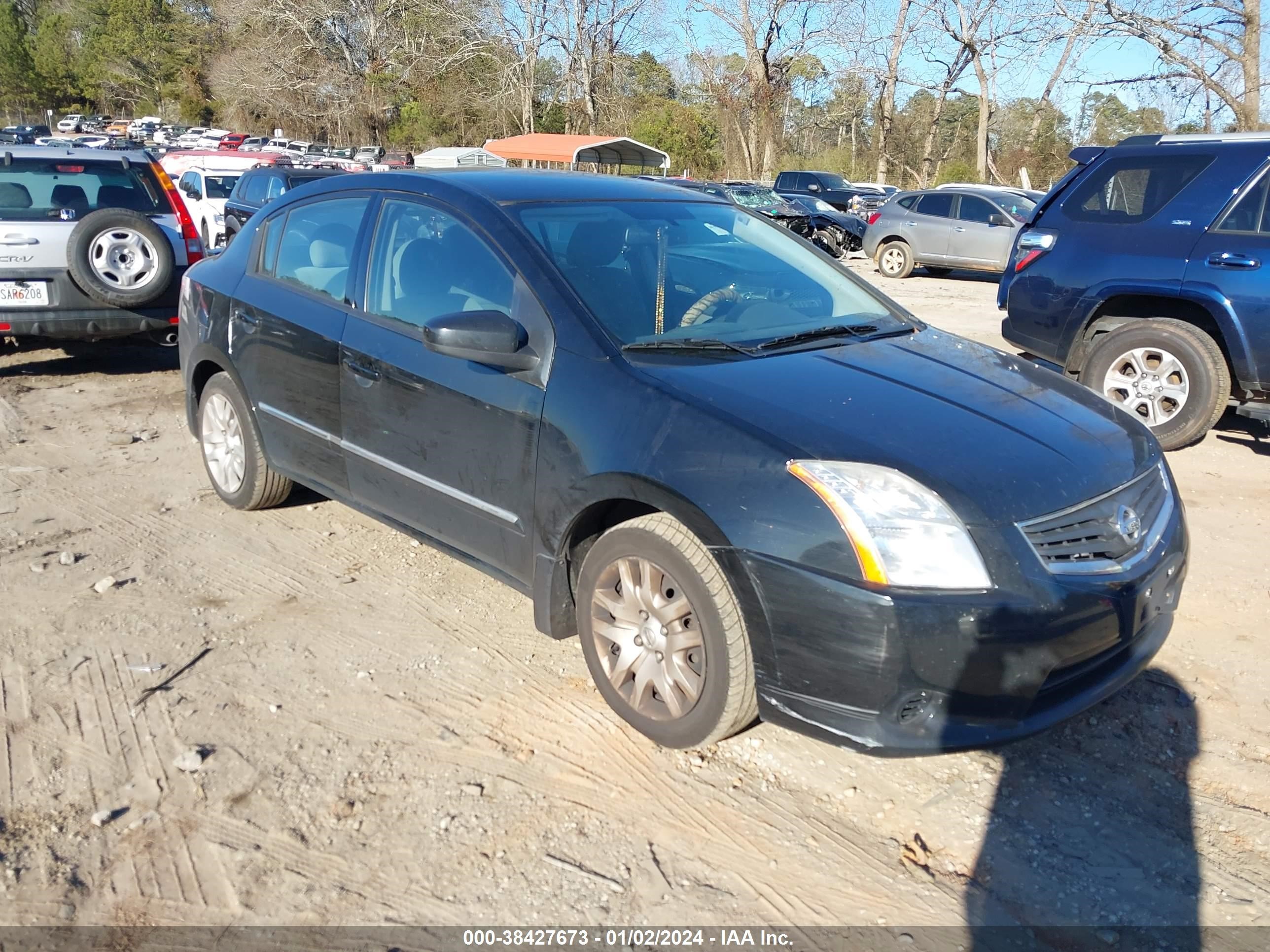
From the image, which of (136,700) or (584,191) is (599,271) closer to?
(584,191)

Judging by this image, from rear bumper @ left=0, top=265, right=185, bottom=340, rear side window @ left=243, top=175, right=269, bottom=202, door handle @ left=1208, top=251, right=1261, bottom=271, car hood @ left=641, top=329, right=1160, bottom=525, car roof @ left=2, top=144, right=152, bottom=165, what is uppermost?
car roof @ left=2, top=144, right=152, bottom=165

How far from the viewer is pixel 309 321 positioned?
14.1 feet

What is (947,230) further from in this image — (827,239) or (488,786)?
(488,786)

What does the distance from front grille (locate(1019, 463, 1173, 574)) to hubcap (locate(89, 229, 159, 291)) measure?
6.83m

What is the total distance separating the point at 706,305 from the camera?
3691 millimetres

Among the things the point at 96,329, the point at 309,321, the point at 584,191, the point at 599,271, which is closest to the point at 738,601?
the point at 599,271

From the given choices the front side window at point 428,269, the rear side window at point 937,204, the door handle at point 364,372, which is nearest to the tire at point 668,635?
the front side window at point 428,269

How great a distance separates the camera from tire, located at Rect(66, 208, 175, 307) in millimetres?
7180

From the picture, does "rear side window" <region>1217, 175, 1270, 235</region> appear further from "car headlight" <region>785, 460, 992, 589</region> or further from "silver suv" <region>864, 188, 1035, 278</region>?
"silver suv" <region>864, 188, 1035, 278</region>

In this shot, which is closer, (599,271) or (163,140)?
(599,271)

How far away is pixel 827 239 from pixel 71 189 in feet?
53.8

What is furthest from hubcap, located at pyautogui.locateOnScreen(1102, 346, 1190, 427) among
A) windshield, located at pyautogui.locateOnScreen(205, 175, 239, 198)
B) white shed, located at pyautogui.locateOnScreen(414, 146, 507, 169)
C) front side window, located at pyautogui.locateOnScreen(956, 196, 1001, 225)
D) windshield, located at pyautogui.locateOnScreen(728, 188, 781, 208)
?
white shed, located at pyautogui.locateOnScreen(414, 146, 507, 169)

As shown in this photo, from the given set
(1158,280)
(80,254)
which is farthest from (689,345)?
(80,254)

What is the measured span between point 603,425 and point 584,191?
4.39 feet
